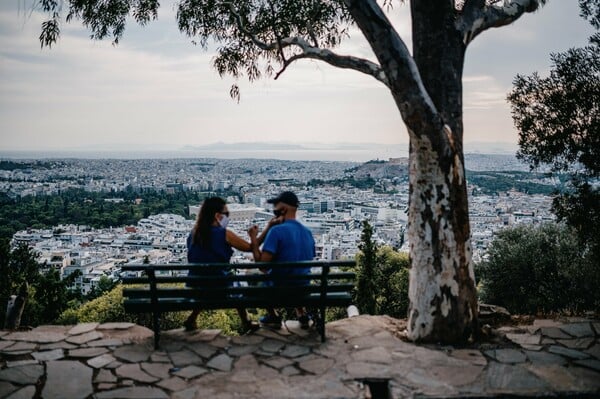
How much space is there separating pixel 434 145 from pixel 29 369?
4.02 m

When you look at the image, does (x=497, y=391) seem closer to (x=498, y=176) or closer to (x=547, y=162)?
(x=547, y=162)

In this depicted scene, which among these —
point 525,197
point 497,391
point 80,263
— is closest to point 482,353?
point 497,391

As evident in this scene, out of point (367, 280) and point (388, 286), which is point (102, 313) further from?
point (388, 286)

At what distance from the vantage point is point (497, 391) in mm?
3350

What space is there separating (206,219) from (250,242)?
500 millimetres

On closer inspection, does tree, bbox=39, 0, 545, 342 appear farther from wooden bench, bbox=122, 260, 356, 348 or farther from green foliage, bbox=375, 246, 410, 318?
green foliage, bbox=375, 246, 410, 318

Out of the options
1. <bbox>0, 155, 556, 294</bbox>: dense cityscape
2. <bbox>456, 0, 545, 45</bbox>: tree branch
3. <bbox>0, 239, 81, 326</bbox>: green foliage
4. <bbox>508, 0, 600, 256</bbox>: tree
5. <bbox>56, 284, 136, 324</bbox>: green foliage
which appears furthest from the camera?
<bbox>0, 155, 556, 294</bbox>: dense cityscape

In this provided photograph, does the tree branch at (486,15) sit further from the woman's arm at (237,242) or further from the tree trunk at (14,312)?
the tree trunk at (14,312)

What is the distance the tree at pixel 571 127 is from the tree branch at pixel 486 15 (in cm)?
163

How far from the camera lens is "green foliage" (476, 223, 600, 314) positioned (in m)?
15.3

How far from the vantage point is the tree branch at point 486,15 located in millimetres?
4793

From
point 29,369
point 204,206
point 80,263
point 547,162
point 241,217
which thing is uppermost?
point 547,162

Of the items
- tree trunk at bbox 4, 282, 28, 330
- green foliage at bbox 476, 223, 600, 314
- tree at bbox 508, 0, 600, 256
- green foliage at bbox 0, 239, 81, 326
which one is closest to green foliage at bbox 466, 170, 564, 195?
green foliage at bbox 476, 223, 600, 314

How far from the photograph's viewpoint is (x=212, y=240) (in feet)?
15.1
